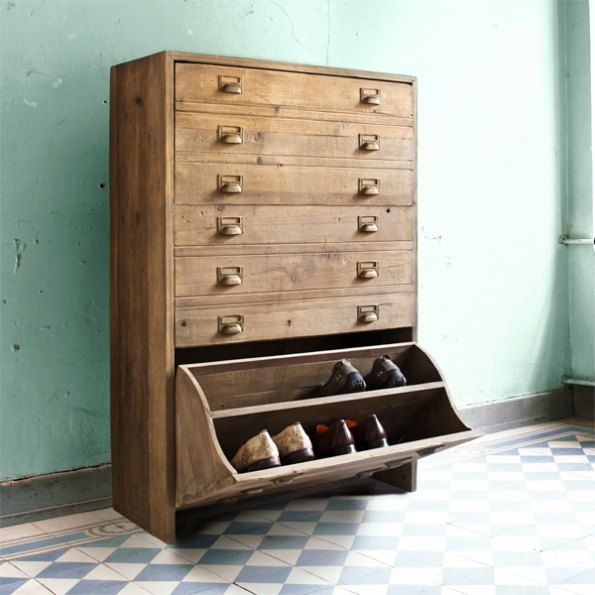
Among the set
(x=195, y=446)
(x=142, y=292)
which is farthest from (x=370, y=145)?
(x=195, y=446)

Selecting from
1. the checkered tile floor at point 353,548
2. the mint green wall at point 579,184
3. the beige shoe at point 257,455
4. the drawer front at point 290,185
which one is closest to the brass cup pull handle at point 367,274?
the drawer front at point 290,185

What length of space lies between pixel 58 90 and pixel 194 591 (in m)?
1.86

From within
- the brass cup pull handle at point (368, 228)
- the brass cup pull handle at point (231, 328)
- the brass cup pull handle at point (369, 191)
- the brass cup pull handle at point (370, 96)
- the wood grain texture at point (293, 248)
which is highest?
the brass cup pull handle at point (370, 96)

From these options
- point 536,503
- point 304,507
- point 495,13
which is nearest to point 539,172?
point 495,13

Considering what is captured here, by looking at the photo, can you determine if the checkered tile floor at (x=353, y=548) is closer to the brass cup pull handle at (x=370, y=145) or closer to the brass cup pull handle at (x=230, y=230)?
the brass cup pull handle at (x=230, y=230)

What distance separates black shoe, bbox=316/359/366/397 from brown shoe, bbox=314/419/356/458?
129 millimetres

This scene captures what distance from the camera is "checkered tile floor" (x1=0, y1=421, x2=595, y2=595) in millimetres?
2871

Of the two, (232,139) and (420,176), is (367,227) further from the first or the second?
(420,176)

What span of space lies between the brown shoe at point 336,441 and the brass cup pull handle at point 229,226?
769mm

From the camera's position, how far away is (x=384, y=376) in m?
3.51

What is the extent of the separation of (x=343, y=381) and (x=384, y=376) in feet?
0.68

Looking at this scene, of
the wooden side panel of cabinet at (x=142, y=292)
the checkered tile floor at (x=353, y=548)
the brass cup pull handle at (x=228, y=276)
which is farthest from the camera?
the brass cup pull handle at (x=228, y=276)

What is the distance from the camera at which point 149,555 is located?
311 cm

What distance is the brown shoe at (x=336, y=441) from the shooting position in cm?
325
